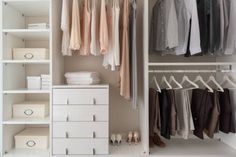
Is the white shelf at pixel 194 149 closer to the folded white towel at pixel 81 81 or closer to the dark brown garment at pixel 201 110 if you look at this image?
the dark brown garment at pixel 201 110

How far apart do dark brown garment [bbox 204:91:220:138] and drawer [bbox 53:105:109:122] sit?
0.95m

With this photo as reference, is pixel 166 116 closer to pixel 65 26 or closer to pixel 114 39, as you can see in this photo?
pixel 114 39

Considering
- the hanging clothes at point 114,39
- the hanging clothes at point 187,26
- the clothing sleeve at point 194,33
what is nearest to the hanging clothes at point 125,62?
the hanging clothes at point 114,39

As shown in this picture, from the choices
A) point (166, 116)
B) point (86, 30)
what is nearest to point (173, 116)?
point (166, 116)

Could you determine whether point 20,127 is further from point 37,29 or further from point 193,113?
point 193,113

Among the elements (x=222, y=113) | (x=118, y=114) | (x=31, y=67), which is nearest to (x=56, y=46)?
(x=31, y=67)

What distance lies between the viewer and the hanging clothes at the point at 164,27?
6.34ft

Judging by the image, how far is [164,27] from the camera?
207cm

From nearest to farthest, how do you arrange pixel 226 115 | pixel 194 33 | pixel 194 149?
pixel 194 33 → pixel 226 115 → pixel 194 149

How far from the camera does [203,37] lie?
6.32ft

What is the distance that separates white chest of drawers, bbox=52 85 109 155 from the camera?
1.91 meters

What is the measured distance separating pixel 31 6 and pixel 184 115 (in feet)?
5.88

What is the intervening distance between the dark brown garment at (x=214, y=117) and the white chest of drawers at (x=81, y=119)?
0.95 m

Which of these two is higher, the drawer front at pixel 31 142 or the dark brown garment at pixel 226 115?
the dark brown garment at pixel 226 115
